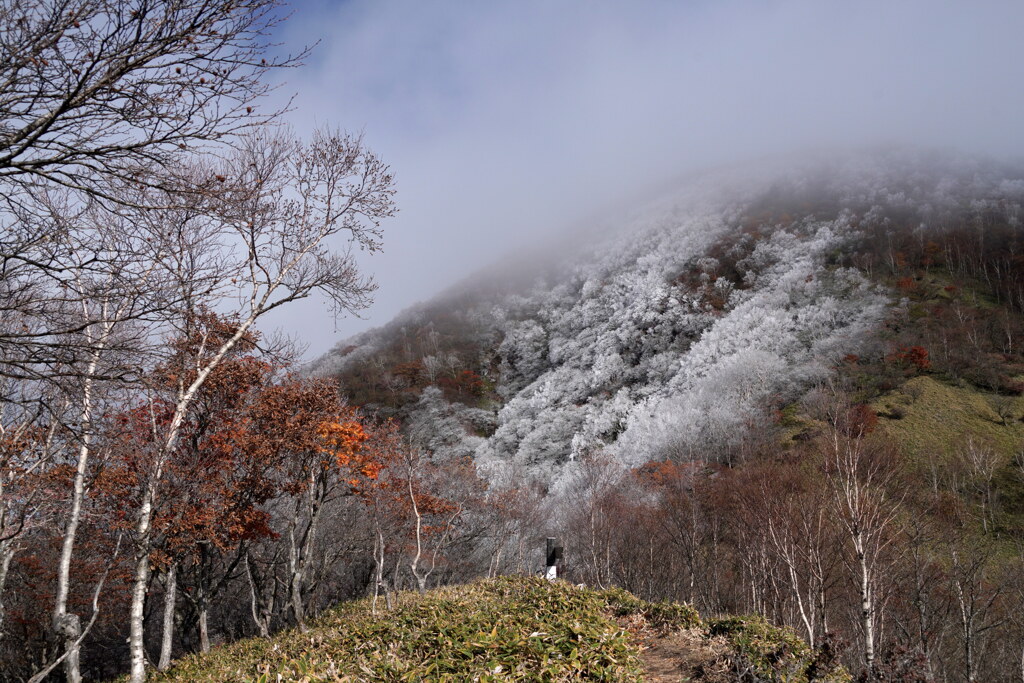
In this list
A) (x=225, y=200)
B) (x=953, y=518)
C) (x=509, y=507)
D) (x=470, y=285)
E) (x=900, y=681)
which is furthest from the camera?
(x=470, y=285)

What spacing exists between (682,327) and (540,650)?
56742 mm

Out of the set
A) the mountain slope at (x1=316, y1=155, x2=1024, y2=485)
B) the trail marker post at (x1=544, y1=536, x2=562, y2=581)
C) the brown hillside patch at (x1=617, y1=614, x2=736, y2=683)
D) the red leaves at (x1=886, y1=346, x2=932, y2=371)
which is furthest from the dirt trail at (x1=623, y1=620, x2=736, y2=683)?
the red leaves at (x1=886, y1=346, x2=932, y2=371)

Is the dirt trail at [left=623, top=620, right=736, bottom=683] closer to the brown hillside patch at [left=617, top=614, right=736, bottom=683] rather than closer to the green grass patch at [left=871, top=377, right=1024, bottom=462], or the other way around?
the brown hillside patch at [left=617, top=614, right=736, bottom=683]

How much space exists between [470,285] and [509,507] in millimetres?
87252

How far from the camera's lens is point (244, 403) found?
1305 centimetres

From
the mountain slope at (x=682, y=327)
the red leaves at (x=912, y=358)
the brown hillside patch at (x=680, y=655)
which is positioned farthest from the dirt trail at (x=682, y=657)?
the red leaves at (x=912, y=358)

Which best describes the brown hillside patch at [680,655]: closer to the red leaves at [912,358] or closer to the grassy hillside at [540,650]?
the grassy hillside at [540,650]

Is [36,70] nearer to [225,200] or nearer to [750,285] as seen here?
[225,200]

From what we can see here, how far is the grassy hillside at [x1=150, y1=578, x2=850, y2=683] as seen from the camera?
4832 mm

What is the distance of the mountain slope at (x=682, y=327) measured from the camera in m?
44.0

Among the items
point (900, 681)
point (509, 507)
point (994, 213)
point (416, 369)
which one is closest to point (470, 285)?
point (416, 369)

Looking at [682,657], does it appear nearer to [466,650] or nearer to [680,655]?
[680,655]

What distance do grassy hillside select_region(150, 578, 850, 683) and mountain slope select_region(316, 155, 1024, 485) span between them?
67.6ft

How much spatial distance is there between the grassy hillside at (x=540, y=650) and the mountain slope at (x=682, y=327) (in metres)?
20.6
